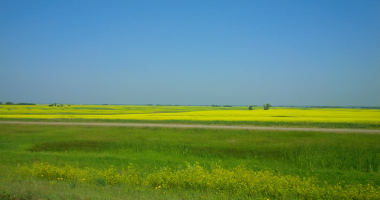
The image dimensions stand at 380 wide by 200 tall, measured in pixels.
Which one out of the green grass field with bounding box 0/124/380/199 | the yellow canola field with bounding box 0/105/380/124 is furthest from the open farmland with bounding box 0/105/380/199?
the yellow canola field with bounding box 0/105/380/124

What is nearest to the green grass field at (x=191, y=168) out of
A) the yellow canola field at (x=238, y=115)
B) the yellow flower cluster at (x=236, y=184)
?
the yellow flower cluster at (x=236, y=184)

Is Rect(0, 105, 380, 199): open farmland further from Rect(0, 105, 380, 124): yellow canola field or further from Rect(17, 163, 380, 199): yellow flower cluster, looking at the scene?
Rect(0, 105, 380, 124): yellow canola field

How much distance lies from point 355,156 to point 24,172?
17043 mm

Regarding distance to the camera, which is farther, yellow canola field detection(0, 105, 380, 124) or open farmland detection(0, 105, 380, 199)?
yellow canola field detection(0, 105, 380, 124)

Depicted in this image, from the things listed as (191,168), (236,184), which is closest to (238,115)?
(191,168)

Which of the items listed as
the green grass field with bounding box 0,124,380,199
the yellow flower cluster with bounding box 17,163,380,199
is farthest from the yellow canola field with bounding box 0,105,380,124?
the yellow flower cluster with bounding box 17,163,380,199

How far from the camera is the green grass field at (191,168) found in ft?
23.7

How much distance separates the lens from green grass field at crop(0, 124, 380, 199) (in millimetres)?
7219

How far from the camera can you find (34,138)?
21141 millimetres

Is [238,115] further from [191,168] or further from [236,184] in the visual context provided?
[236,184]

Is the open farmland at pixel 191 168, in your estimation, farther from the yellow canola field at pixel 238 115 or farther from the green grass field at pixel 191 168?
the yellow canola field at pixel 238 115

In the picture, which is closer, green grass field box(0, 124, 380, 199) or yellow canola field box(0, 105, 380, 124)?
green grass field box(0, 124, 380, 199)

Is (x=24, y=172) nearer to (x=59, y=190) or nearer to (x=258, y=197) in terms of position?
(x=59, y=190)

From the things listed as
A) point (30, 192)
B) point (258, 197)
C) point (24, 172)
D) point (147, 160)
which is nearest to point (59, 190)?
point (30, 192)
